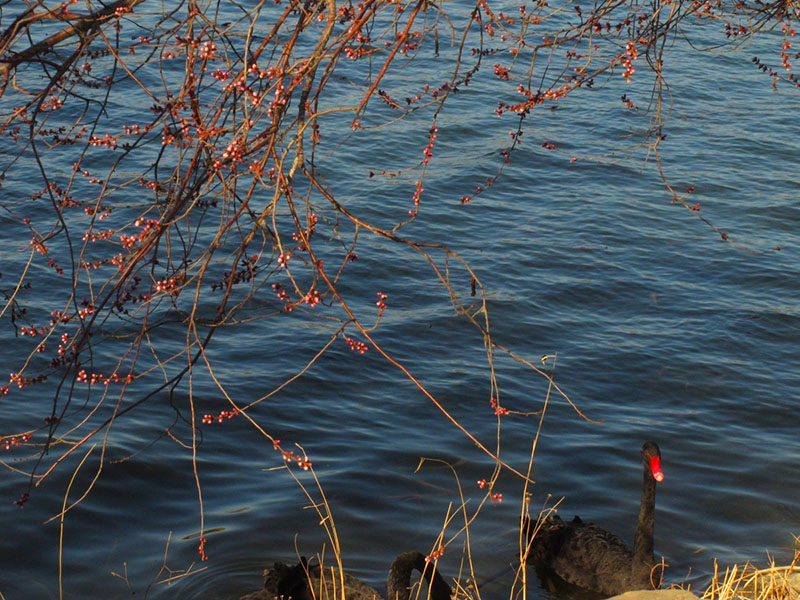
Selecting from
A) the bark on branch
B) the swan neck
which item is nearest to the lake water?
the swan neck

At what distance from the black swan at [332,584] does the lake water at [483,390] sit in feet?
2.21

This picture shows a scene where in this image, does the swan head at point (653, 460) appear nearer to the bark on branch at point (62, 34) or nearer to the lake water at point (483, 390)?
the lake water at point (483, 390)

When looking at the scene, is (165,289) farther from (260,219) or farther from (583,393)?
(583,393)

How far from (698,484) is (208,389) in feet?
13.1

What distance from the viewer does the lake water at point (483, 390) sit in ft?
22.6

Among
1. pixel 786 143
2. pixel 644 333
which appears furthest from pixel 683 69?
pixel 644 333

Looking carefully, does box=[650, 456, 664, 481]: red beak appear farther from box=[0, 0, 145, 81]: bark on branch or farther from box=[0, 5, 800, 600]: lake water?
box=[0, 0, 145, 81]: bark on branch

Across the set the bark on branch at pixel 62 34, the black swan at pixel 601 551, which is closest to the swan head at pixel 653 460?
the black swan at pixel 601 551

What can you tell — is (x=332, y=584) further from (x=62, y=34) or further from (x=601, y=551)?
(x=62, y=34)

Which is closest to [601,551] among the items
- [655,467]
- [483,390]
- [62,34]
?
[655,467]

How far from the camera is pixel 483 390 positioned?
28.8ft

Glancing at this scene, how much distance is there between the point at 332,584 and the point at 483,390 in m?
3.39

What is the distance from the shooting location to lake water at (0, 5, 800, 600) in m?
6.88

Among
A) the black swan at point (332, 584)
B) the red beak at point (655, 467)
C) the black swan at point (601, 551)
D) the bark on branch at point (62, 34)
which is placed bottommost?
the black swan at point (601, 551)
